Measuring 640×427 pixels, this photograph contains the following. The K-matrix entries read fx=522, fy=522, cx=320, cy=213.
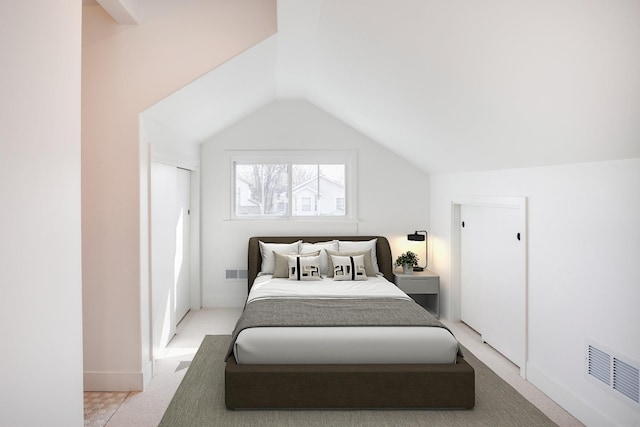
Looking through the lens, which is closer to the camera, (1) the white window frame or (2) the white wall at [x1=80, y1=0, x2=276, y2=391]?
(2) the white wall at [x1=80, y1=0, x2=276, y2=391]

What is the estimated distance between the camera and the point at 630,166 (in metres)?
2.74

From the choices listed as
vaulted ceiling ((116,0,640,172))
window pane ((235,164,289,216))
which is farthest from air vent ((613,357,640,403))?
window pane ((235,164,289,216))

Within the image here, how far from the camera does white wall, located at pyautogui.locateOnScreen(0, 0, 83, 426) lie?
1702 millimetres

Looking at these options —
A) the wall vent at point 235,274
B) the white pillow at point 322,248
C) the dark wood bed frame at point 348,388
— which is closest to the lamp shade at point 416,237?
the white pillow at point 322,248

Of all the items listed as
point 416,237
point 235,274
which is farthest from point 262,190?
point 416,237

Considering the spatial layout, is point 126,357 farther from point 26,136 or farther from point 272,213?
point 272,213

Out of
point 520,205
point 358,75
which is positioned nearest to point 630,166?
point 520,205

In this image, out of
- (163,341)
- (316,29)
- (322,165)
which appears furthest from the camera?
(322,165)

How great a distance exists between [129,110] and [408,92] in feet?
6.54

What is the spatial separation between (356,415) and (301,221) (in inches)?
131

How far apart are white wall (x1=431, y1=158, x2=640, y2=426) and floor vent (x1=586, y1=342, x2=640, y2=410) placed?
0.05m

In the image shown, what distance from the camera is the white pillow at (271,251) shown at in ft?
19.1

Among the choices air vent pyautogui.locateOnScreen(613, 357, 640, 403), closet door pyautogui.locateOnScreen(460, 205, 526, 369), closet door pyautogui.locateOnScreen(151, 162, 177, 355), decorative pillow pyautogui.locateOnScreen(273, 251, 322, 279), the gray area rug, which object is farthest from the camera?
decorative pillow pyautogui.locateOnScreen(273, 251, 322, 279)

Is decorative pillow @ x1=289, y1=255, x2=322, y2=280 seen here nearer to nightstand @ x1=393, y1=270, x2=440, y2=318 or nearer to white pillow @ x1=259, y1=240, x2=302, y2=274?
white pillow @ x1=259, y1=240, x2=302, y2=274
